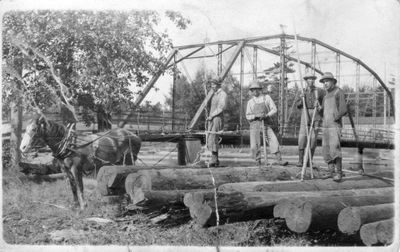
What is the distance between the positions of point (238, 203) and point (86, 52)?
2891 millimetres

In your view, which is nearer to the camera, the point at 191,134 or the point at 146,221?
the point at 146,221

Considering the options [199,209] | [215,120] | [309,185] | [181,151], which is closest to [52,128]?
[181,151]

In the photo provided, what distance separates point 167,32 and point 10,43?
1.94 meters

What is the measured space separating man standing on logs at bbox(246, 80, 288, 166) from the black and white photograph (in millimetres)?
29

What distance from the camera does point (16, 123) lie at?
5992 millimetres

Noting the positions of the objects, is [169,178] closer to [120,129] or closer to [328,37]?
[120,129]

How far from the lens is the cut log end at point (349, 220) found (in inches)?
183

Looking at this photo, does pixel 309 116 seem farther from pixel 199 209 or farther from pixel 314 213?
pixel 199 209

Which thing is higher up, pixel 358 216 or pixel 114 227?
pixel 358 216

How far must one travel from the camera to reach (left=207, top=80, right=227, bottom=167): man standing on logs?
7.33 metres

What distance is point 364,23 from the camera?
518 centimetres

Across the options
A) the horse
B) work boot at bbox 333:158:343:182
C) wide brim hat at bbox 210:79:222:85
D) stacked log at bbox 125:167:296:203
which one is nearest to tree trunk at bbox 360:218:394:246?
work boot at bbox 333:158:343:182

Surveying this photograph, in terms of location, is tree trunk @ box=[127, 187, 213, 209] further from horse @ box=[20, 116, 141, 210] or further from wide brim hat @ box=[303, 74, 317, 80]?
wide brim hat @ box=[303, 74, 317, 80]

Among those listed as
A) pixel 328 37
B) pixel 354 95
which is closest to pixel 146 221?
pixel 328 37
